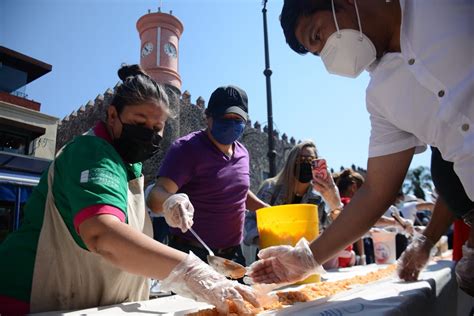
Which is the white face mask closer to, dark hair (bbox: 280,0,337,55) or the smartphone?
dark hair (bbox: 280,0,337,55)

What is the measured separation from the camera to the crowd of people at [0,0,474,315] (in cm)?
108

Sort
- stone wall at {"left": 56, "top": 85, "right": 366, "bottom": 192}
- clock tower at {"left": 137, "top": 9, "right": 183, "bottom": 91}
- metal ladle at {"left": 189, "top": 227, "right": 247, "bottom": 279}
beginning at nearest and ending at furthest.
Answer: metal ladle at {"left": 189, "top": 227, "right": 247, "bottom": 279} → stone wall at {"left": 56, "top": 85, "right": 366, "bottom": 192} → clock tower at {"left": 137, "top": 9, "right": 183, "bottom": 91}

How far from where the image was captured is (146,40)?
15891 mm

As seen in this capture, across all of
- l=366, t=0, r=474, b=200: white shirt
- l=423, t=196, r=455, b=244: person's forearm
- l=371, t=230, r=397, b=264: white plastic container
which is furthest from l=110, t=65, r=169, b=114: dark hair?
l=371, t=230, r=397, b=264: white plastic container

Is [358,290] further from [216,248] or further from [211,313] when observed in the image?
[216,248]

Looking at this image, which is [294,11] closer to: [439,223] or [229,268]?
[229,268]

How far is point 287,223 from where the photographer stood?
1.64 metres

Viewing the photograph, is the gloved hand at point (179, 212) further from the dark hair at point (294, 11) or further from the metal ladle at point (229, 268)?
the dark hair at point (294, 11)

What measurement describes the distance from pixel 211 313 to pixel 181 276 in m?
0.16

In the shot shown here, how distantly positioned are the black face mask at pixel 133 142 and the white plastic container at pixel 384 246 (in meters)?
2.35

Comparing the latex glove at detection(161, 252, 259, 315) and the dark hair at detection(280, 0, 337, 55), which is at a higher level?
the dark hair at detection(280, 0, 337, 55)

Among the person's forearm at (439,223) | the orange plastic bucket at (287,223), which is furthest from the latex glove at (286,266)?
the person's forearm at (439,223)

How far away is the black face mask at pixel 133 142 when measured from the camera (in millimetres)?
1493

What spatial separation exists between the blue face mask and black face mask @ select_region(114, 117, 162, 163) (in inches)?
33.3
